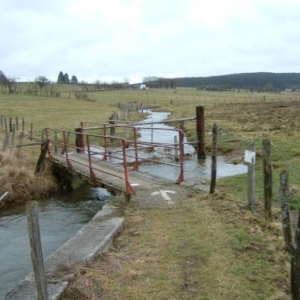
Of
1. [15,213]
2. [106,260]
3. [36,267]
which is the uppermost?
[36,267]

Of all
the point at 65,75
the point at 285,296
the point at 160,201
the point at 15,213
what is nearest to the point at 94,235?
the point at 160,201

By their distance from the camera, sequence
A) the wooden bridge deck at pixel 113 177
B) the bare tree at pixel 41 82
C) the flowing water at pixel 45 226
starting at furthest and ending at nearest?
the bare tree at pixel 41 82 → the wooden bridge deck at pixel 113 177 → the flowing water at pixel 45 226

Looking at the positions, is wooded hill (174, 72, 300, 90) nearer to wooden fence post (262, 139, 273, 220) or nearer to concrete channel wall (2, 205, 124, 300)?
wooden fence post (262, 139, 273, 220)

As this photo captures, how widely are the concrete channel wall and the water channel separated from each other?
105cm

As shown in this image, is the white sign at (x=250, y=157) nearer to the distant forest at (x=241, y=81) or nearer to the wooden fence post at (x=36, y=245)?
the wooden fence post at (x=36, y=245)

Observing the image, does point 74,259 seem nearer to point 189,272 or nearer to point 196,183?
point 189,272

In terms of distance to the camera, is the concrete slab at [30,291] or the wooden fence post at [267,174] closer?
the concrete slab at [30,291]

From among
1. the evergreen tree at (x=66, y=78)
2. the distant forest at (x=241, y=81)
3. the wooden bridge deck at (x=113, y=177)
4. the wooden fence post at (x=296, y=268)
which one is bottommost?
the wooden bridge deck at (x=113, y=177)

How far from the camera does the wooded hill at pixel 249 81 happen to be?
512ft

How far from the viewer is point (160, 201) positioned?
317 inches

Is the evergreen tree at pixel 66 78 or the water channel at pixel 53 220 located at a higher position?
the evergreen tree at pixel 66 78

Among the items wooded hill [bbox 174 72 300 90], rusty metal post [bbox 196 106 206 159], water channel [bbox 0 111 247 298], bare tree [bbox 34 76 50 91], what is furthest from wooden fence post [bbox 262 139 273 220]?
wooded hill [bbox 174 72 300 90]

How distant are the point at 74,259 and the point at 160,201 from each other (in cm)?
286

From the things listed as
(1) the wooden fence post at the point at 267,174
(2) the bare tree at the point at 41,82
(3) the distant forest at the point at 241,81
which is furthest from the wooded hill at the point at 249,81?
(1) the wooden fence post at the point at 267,174
